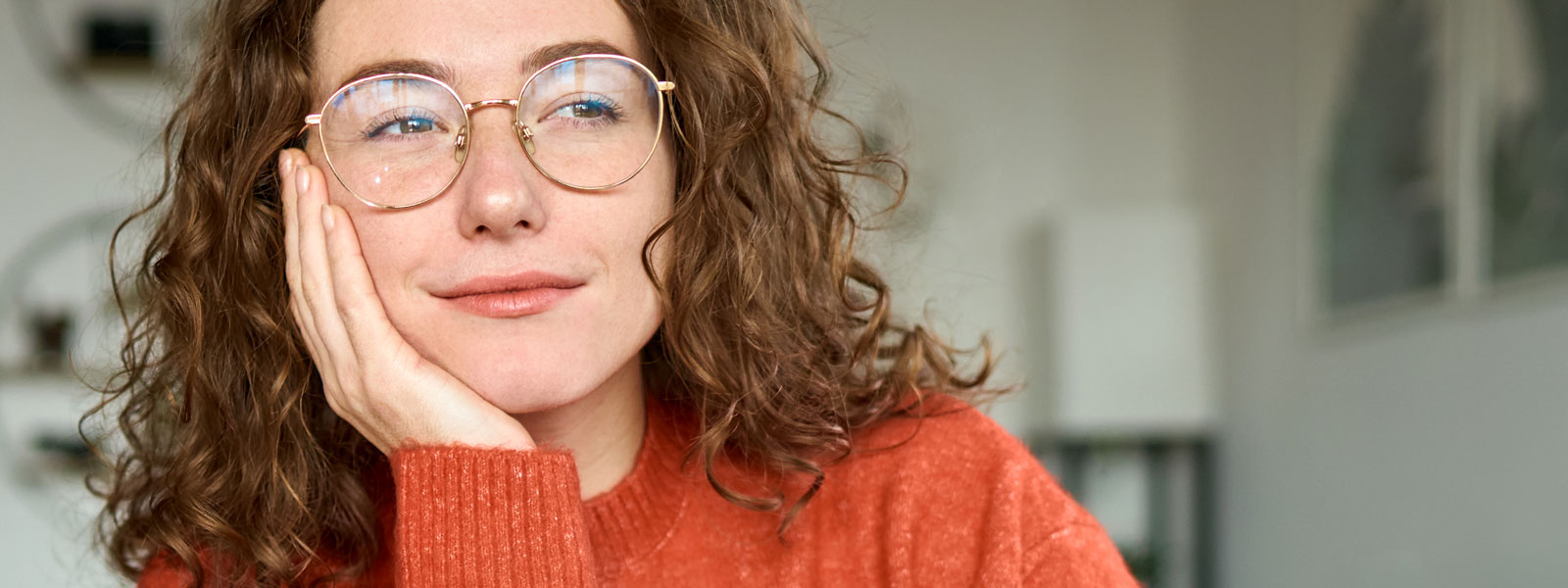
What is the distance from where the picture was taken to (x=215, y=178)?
3.95ft

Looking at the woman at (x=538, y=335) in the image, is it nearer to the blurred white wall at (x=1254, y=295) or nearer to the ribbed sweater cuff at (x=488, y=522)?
the ribbed sweater cuff at (x=488, y=522)

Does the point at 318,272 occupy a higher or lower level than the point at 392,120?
lower

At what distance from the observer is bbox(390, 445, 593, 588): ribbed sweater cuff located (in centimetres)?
108

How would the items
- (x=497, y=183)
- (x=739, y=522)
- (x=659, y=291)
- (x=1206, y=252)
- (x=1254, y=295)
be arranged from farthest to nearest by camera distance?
(x=1206, y=252), (x=1254, y=295), (x=739, y=522), (x=659, y=291), (x=497, y=183)

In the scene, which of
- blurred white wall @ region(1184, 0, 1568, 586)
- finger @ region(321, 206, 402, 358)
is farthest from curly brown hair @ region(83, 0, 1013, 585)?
blurred white wall @ region(1184, 0, 1568, 586)

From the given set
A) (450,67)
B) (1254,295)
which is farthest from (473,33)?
(1254,295)

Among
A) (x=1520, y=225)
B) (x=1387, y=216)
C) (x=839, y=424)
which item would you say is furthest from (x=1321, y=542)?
(x=839, y=424)

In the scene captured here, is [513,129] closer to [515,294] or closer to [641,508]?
[515,294]

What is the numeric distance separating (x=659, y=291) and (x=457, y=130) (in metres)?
0.21

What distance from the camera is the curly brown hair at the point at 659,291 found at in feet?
3.82

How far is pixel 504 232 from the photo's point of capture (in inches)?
40.8

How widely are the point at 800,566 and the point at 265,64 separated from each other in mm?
656

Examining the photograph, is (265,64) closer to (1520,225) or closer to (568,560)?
(568,560)

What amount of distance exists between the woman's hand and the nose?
141 millimetres
